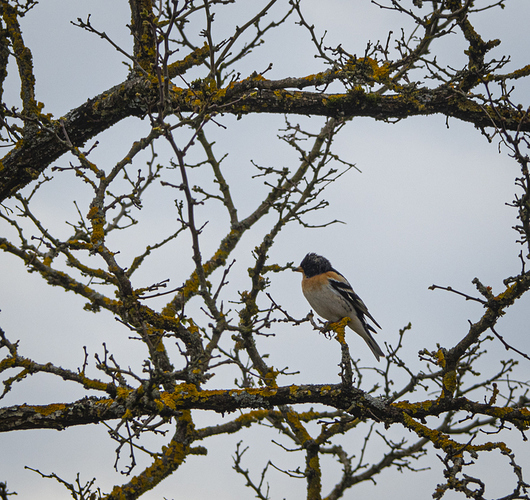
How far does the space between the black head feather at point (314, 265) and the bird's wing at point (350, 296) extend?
0.31 metres

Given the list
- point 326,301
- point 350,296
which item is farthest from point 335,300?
point 350,296

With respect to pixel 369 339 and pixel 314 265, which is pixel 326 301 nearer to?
pixel 314 265

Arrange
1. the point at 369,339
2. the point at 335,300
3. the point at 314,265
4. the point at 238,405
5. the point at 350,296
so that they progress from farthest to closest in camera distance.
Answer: the point at 314,265 < the point at 369,339 < the point at 350,296 < the point at 335,300 < the point at 238,405

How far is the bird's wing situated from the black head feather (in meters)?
0.31

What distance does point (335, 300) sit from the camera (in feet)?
23.5

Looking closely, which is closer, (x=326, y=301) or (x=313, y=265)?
(x=326, y=301)

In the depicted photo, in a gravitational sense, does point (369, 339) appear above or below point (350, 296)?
below

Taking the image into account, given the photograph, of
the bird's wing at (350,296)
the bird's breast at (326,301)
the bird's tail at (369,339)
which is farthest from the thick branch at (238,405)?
the bird's tail at (369,339)

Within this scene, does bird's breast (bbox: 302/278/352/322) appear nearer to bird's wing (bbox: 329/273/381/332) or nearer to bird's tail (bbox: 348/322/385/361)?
bird's wing (bbox: 329/273/381/332)

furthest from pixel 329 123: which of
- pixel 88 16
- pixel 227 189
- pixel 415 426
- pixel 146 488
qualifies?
pixel 146 488

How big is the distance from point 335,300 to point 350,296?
0.95 feet

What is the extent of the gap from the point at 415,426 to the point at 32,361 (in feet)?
10.7

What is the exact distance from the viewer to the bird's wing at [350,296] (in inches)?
287

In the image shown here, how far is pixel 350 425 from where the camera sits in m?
6.74
